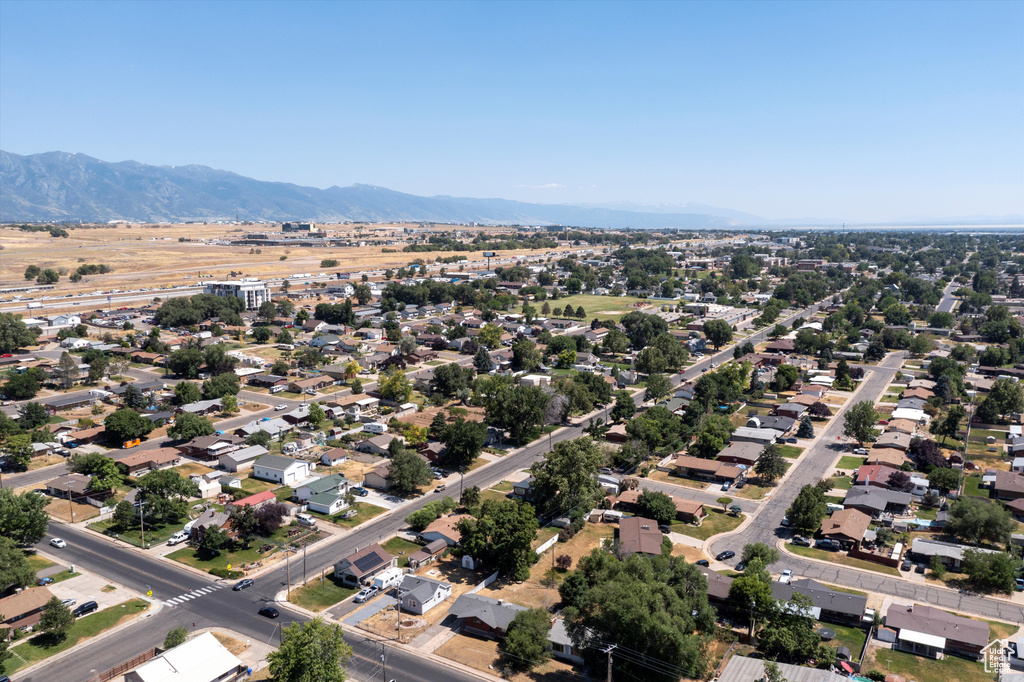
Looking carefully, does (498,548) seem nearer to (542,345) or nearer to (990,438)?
(990,438)

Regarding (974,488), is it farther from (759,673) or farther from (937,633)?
(759,673)

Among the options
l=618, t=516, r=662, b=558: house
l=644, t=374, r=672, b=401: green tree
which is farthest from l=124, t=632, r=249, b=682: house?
l=644, t=374, r=672, b=401: green tree

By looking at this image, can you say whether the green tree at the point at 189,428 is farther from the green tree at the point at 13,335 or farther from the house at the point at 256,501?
the green tree at the point at 13,335

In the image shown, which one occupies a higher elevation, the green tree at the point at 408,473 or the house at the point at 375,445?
the green tree at the point at 408,473

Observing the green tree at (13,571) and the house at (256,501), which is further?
the house at (256,501)

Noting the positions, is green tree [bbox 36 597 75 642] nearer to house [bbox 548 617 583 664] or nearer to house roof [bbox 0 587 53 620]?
house roof [bbox 0 587 53 620]

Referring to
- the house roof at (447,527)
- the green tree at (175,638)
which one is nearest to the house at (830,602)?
the house roof at (447,527)

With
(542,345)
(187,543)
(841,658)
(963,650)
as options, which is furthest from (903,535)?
(542,345)
